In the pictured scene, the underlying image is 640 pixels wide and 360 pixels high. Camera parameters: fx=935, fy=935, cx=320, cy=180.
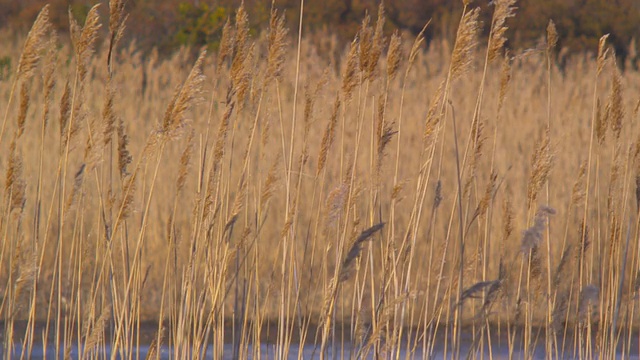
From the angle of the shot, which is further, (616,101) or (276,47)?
(616,101)

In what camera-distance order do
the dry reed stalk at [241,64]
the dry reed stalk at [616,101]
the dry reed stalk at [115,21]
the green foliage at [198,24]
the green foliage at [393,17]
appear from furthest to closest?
the green foliage at [393,17], the green foliage at [198,24], the dry reed stalk at [616,101], the dry reed stalk at [241,64], the dry reed stalk at [115,21]

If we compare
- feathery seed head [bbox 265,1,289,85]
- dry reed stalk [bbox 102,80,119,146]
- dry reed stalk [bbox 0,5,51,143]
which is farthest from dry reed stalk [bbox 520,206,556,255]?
dry reed stalk [bbox 0,5,51,143]

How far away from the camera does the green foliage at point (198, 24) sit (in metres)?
13.3

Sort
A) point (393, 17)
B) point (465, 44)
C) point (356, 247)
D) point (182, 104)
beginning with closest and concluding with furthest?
point (356, 247)
point (182, 104)
point (465, 44)
point (393, 17)

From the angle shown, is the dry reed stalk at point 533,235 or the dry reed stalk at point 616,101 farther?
the dry reed stalk at point 616,101

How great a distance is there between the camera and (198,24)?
13.4 metres

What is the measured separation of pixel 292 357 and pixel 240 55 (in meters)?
2.88

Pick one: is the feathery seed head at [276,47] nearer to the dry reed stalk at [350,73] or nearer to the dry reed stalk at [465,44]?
the dry reed stalk at [350,73]

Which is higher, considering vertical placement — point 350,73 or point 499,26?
point 499,26

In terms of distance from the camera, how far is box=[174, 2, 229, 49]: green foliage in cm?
1327

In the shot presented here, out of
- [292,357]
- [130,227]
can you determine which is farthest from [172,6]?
[292,357]

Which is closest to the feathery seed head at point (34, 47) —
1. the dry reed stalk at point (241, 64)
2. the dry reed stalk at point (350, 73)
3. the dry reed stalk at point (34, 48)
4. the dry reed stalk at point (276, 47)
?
the dry reed stalk at point (34, 48)

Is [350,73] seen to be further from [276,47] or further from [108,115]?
[108,115]

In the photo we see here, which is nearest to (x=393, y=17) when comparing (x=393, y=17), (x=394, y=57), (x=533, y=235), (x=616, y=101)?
(x=393, y=17)
